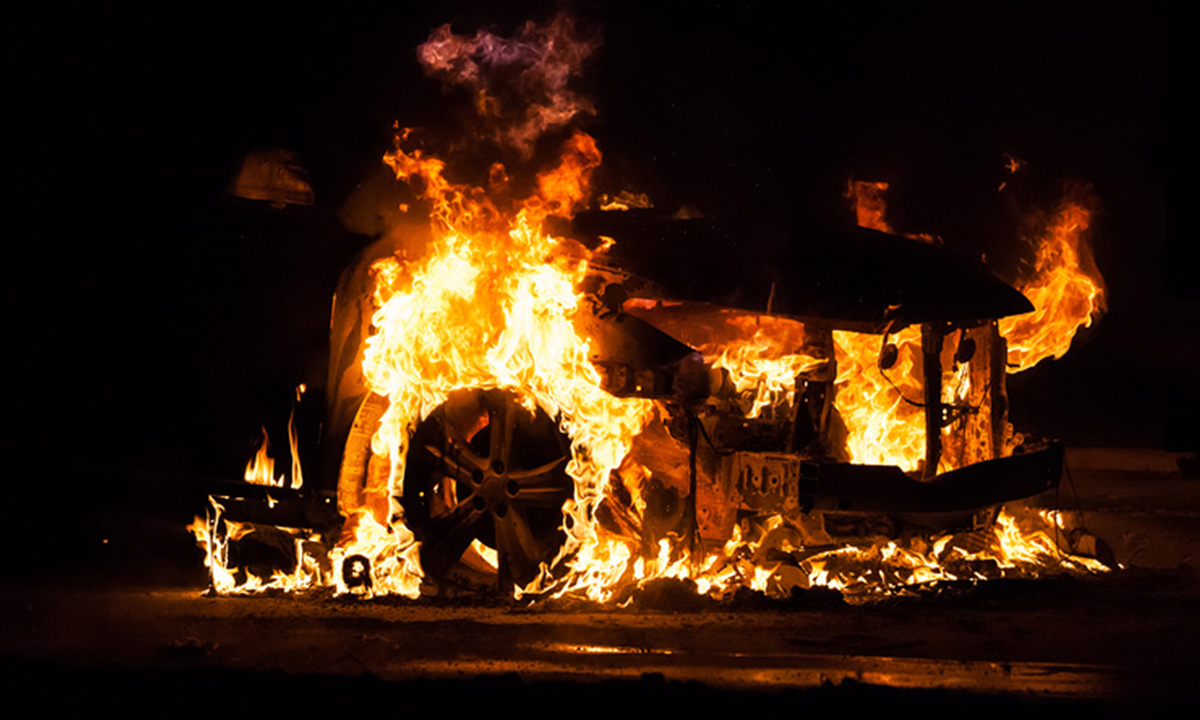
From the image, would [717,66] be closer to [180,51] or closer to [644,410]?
[180,51]

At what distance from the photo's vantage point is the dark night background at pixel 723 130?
12188mm

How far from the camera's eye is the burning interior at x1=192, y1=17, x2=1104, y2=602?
7578 millimetres

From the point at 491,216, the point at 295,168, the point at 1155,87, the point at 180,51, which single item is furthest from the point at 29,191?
the point at 1155,87

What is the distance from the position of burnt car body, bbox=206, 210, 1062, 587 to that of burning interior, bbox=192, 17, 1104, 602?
2 cm

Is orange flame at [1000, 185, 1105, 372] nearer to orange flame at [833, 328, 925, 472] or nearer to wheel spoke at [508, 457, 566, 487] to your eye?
orange flame at [833, 328, 925, 472]

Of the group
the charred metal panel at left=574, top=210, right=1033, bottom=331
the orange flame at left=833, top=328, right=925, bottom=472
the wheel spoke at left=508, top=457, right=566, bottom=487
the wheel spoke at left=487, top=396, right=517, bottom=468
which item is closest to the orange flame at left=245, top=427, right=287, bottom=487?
the wheel spoke at left=487, top=396, right=517, bottom=468

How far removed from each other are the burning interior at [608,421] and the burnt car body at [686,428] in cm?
2

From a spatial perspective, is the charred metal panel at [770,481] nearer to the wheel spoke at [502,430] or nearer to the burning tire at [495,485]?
the burning tire at [495,485]

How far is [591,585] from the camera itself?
7680mm

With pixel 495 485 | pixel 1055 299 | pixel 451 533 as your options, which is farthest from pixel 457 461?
pixel 1055 299

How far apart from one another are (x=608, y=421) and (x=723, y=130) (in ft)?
33.0

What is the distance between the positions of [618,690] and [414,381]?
343cm

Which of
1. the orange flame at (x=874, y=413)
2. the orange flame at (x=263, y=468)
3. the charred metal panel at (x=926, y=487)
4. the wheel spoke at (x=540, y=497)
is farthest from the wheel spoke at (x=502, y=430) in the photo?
the orange flame at (x=874, y=413)

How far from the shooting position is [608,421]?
7.78 meters
